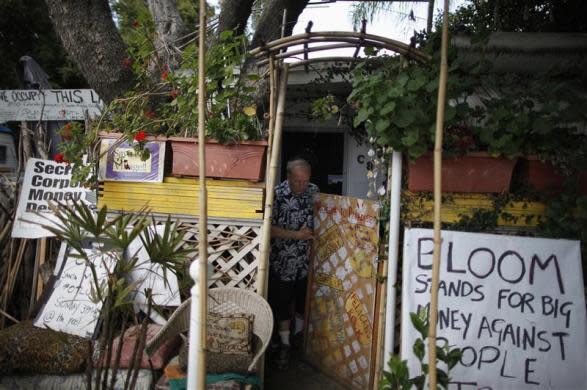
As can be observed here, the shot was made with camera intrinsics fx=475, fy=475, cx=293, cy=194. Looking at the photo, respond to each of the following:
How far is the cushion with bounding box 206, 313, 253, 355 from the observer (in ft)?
10.4

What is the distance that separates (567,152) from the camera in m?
2.87

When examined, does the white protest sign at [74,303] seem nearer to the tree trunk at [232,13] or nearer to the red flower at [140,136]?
the red flower at [140,136]

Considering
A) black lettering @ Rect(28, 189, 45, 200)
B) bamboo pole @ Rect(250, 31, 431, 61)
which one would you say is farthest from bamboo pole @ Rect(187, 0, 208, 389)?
black lettering @ Rect(28, 189, 45, 200)

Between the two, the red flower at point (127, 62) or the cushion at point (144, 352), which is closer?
the cushion at point (144, 352)

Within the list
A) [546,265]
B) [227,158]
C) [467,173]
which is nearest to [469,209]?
[467,173]

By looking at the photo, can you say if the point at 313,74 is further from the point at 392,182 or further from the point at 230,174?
the point at 392,182

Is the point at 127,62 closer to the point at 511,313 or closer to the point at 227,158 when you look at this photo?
the point at 227,158

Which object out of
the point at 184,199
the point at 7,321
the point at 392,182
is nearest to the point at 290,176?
the point at 184,199

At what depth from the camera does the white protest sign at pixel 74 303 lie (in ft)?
11.9

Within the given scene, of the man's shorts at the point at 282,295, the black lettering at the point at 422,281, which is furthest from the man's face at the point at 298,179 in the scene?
the black lettering at the point at 422,281

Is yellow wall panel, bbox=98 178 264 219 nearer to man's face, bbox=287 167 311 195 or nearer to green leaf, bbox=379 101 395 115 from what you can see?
man's face, bbox=287 167 311 195

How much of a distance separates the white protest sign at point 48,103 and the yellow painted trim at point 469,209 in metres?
4.06

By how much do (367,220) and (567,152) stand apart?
4.35 ft

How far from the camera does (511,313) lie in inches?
109
